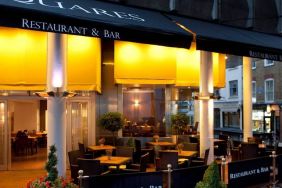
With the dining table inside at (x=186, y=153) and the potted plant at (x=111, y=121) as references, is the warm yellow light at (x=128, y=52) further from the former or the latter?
the dining table inside at (x=186, y=153)

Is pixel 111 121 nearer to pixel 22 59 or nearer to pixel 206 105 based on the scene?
pixel 206 105

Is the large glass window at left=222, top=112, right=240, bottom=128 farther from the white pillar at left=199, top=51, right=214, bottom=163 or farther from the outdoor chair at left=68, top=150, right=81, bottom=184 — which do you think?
the outdoor chair at left=68, top=150, right=81, bottom=184

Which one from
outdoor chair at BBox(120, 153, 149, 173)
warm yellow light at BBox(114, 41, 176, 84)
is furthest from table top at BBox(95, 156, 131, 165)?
warm yellow light at BBox(114, 41, 176, 84)

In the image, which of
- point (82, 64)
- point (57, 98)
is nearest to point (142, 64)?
point (82, 64)

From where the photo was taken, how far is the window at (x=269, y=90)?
31891mm

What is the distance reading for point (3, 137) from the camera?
45.5 ft

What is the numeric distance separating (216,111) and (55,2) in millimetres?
36925

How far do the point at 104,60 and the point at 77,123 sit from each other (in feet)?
8.59

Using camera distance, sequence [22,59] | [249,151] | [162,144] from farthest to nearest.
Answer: [162,144] → [249,151] → [22,59]

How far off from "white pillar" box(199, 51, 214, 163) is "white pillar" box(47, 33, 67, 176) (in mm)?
5081

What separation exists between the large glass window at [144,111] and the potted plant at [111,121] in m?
1.87

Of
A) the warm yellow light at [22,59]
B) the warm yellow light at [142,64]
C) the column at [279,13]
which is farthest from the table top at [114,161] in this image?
the column at [279,13]

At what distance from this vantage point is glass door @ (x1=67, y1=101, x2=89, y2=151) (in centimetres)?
1474

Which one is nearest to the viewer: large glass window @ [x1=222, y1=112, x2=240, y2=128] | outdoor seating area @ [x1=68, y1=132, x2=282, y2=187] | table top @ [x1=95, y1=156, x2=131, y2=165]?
outdoor seating area @ [x1=68, y1=132, x2=282, y2=187]
